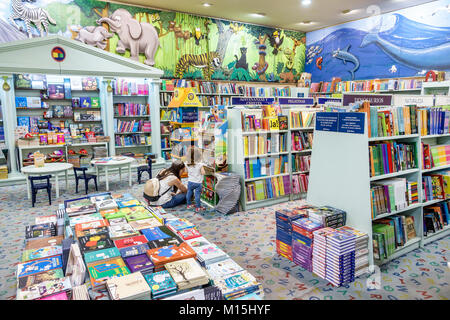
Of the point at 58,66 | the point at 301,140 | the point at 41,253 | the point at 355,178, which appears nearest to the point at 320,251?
the point at 355,178

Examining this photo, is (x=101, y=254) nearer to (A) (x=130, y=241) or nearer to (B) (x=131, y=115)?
(A) (x=130, y=241)

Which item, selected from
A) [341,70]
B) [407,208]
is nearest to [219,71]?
[341,70]

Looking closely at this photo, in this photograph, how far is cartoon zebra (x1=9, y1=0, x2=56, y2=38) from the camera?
6.95 m

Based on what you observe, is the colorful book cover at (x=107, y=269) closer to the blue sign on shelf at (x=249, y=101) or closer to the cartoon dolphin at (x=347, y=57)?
the blue sign on shelf at (x=249, y=101)

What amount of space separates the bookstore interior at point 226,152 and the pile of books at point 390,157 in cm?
2

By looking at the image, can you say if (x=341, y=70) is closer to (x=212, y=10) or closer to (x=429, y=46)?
(x=429, y=46)

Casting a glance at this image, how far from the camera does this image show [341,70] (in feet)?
34.2

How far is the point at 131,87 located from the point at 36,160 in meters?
3.29

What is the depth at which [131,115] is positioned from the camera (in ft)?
26.6

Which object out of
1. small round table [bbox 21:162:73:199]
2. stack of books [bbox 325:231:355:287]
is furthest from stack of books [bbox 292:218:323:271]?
small round table [bbox 21:162:73:199]

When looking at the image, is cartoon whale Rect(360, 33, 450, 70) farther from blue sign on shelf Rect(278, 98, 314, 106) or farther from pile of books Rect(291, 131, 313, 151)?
pile of books Rect(291, 131, 313, 151)

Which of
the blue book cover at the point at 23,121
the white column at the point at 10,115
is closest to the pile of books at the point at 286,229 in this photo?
the white column at the point at 10,115

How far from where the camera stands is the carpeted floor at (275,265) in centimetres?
271

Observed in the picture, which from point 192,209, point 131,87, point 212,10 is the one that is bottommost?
point 192,209
